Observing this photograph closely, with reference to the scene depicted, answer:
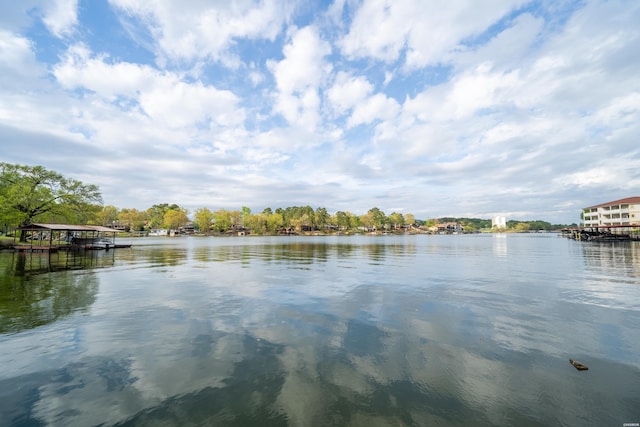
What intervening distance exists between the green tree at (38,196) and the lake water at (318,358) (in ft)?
145

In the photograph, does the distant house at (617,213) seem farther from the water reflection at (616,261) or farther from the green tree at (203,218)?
the green tree at (203,218)

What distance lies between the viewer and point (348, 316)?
11.8m

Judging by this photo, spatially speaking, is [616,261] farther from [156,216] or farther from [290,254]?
[156,216]

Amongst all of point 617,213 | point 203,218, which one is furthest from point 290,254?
point 203,218

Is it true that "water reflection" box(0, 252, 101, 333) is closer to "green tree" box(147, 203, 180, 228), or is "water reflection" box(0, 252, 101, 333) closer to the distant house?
the distant house

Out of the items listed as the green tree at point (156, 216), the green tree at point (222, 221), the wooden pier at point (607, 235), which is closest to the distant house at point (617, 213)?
the wooden pier at point (607, 235)

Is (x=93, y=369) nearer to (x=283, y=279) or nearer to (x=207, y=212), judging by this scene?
(x=283, y=279)

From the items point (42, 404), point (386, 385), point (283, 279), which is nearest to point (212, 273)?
point (283, 279)

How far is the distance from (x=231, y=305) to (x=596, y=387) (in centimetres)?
1255

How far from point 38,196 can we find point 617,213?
511ft

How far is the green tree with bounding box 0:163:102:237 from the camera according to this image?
44.9 m

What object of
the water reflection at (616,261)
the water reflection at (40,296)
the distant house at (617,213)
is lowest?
the water reflection at (616,261)

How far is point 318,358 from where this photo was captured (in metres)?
7.91

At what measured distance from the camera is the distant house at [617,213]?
294 feet
